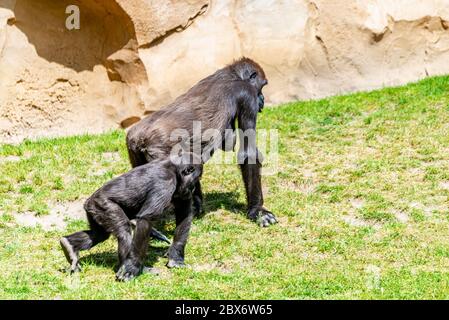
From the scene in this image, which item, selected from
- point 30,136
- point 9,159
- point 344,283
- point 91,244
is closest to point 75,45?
point 30,136

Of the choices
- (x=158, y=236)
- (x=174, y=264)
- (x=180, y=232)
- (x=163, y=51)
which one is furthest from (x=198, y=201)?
(x=163, y=51)

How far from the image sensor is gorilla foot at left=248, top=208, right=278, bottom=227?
344 inches

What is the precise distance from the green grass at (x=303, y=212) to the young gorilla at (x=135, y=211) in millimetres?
192

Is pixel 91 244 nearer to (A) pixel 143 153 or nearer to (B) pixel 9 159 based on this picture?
(A) pixel 143 153

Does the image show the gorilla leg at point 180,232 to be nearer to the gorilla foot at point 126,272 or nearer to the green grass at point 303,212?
the green grass at point 303,212

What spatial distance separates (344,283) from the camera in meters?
6.99

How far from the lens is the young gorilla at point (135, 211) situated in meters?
7.17

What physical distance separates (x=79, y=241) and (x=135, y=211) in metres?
0.54

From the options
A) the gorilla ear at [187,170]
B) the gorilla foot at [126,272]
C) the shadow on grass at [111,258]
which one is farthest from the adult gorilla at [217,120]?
the gorilla foot at [126,272]

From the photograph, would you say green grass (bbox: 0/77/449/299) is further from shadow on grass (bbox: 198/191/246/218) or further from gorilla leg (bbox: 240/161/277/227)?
gorilla leg (bbox: 240/161/277/227)

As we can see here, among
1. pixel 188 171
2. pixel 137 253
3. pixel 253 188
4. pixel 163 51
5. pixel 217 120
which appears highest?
pixel 163 51

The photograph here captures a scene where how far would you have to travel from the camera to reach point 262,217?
877 cm

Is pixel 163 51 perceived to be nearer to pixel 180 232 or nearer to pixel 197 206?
pixel 197 206

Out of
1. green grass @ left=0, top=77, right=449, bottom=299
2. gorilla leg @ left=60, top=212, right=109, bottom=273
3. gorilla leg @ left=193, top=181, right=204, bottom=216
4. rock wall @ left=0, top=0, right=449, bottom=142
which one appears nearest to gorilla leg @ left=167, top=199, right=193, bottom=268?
green grass @ left=0, top=77, right=449, bottom=299
